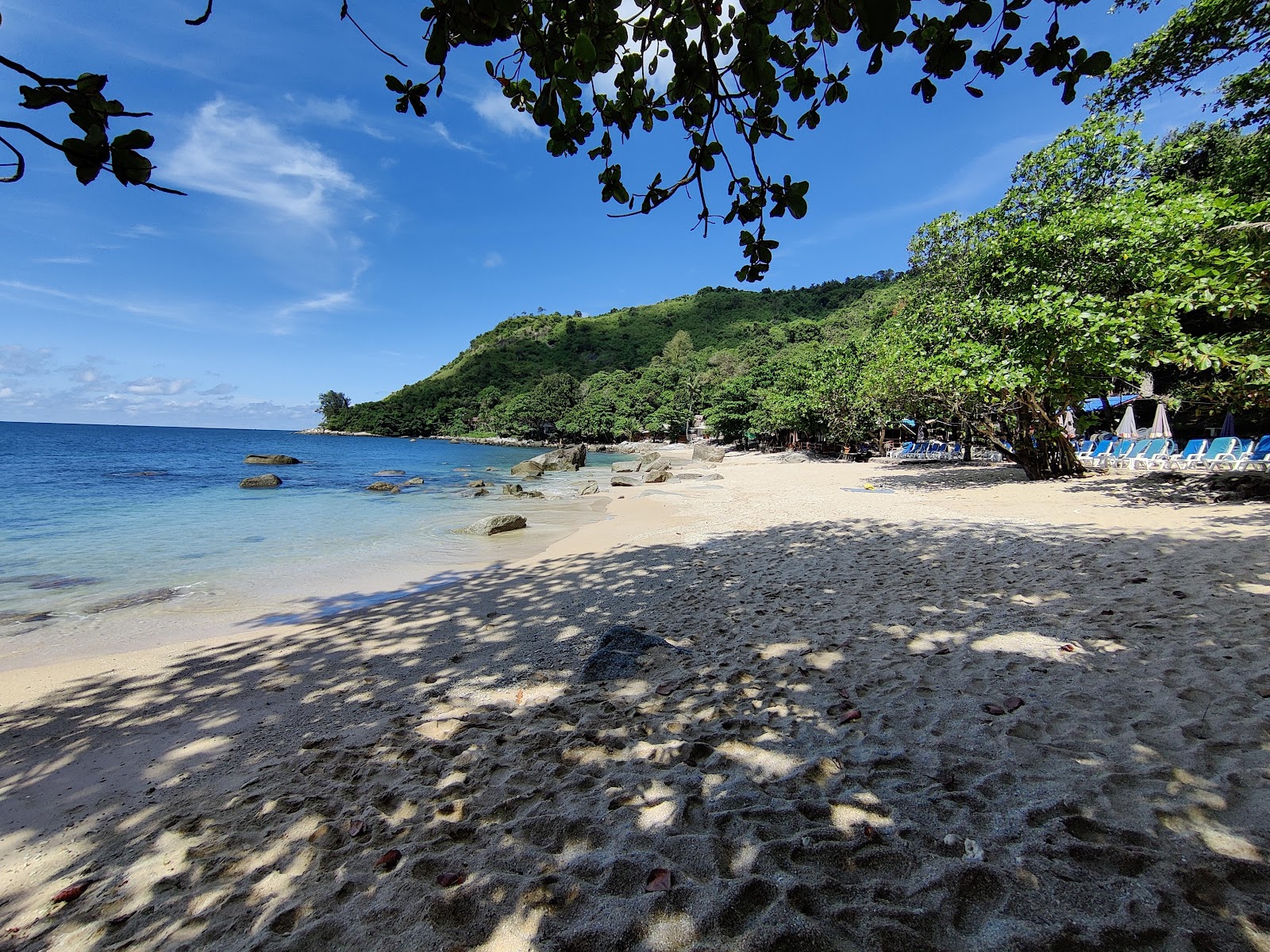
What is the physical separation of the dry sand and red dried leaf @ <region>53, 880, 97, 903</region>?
4 centimetres

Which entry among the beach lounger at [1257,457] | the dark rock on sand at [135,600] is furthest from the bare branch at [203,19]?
the beach lounger at [1257,457]

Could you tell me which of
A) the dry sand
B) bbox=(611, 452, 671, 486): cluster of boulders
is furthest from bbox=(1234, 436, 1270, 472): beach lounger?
bbox=(611, 452, 671, 486): cluster of boulders

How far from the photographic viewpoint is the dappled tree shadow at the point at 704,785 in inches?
74.9

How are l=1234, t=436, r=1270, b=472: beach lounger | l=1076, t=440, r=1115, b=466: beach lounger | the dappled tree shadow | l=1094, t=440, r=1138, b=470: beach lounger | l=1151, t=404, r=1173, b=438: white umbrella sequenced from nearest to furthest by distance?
the dappled tree shadow, l=1234, t=436, r=1270, b=472: beach lounger, l=1094, t=440, r=1138, b=470: beach lounger, l=1151, t=404, r=1173, b=438: white umbrella, l=1076, t=440, r=1115, b=466: beach lounger

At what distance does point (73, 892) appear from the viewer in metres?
2.42

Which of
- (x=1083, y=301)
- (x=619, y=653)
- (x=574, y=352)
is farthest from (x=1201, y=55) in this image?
(x=574, y=352)

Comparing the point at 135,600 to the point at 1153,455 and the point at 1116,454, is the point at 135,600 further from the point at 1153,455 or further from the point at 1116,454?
the point at 1116,454

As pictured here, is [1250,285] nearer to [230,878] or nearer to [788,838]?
[788,838]

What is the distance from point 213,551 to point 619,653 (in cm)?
1198

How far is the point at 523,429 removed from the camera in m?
96.8

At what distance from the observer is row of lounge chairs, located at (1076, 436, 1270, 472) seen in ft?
49.2

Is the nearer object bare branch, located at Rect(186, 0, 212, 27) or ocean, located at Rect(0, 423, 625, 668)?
bare branch, located at Rect(186, 0, 212, 27)

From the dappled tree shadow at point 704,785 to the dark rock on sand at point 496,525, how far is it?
7388mm

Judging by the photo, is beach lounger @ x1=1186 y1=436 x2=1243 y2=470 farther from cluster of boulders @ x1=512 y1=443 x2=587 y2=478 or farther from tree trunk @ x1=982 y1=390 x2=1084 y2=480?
cluster of boulders @ x1=512 y1=443 x2=587 y2=478
